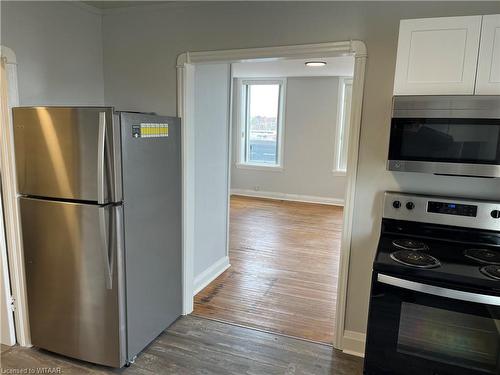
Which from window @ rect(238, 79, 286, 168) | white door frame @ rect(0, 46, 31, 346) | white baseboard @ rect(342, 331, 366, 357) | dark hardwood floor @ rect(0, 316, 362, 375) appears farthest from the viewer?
window @ rect(238, 79, 286, 168)

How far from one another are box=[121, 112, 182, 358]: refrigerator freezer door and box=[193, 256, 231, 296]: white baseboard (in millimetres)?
551

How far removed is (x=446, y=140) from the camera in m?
1.76

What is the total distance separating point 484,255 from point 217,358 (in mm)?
1739

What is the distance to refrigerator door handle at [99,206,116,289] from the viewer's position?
80.6 inches

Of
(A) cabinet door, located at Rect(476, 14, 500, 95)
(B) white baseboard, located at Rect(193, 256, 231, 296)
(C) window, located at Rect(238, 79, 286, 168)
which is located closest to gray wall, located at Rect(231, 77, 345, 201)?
(C) window, located at Rect(238, 79, 286, 168)

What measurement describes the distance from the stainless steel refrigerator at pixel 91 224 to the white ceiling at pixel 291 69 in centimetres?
331

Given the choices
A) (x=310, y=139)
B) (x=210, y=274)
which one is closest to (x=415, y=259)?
(x=210, y=274)

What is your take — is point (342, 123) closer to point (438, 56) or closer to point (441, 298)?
point (438, 56)

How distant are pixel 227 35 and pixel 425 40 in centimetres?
127

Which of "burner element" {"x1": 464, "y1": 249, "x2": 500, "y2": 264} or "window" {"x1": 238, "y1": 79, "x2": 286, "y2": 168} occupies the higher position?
"window" {"x1": 238, "y1": 79, "x2": 286, "y2": 168}

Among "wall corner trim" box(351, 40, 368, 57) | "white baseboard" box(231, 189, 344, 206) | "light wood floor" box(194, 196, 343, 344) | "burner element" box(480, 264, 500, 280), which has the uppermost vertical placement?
"wall corner trim" box(351, 40, 368, 57)

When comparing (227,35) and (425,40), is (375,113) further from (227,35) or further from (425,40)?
(227,35)

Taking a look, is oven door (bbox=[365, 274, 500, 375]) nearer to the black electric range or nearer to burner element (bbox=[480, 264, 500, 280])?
the black electric range

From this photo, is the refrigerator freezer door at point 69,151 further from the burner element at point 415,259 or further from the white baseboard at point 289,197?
the white baseboard at point 289,197
